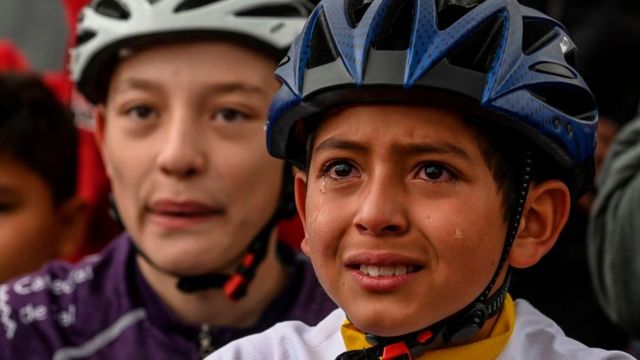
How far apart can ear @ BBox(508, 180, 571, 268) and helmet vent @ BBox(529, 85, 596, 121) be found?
0.18 metres

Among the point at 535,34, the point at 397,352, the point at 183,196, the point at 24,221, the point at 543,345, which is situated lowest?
the point at 24,221

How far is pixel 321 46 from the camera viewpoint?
3361 millimetres

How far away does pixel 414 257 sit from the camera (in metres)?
3.07

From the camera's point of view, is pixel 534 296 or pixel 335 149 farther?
pixel 534 296

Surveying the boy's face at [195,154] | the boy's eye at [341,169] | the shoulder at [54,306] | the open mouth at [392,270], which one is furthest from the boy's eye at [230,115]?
the open mouth at [392,270]

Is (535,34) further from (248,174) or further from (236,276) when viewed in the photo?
(236,276)

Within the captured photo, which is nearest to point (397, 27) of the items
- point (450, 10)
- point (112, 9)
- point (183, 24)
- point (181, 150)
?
point (450, 10)

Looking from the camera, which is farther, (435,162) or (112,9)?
(112,9)

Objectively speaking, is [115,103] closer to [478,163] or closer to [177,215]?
[177,215]

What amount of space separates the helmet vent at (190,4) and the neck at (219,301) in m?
0.82

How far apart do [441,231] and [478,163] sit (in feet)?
0.68


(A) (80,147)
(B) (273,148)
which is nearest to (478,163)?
(B) (273,148)

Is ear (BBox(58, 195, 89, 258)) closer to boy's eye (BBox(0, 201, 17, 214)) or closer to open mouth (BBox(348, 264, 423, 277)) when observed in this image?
boy's eye (BBox(0, 201, 17, 214))

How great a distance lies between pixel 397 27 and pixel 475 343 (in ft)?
2.52
